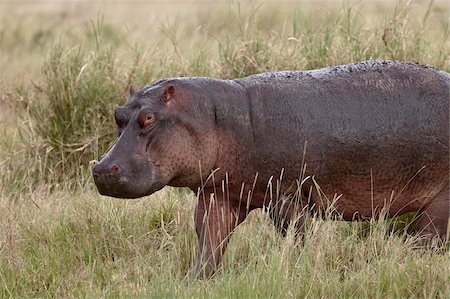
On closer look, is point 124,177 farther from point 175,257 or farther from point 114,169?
point 175,257

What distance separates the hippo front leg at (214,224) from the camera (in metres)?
4.48

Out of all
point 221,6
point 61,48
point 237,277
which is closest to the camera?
point 237,277

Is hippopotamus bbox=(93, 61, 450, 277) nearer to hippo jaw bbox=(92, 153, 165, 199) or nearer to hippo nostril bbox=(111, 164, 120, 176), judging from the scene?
hippo jaw bbox=(92, 153, 165, 199)

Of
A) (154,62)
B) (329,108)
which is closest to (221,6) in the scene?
(154,62)

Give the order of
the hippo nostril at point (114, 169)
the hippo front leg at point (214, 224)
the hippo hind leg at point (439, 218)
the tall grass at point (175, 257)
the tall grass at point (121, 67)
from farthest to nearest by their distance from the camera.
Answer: the tall grass at point (121, 67)
the hippo hind leg at point (439, 218)
the hippo front leg at point (214, 224)
the hippo nostril at point (114, 169)
the tall grass at point (175, 257)

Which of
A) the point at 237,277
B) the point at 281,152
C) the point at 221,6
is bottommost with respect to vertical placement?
the point at 221,6

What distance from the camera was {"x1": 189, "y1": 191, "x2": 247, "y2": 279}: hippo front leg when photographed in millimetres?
4484

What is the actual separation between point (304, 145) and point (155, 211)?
1.13 meters

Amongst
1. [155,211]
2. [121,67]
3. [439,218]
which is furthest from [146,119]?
[121,67]

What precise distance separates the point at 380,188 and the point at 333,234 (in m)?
0.37

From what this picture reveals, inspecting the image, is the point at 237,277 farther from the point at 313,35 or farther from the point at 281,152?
the point at 313,35

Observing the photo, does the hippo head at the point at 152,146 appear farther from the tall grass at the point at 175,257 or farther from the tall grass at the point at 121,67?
the tall grass at the point at 121,67

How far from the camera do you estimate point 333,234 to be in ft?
14.5

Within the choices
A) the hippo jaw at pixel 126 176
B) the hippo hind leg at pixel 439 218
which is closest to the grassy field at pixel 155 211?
the hippo hind leg at pixel 439 218
